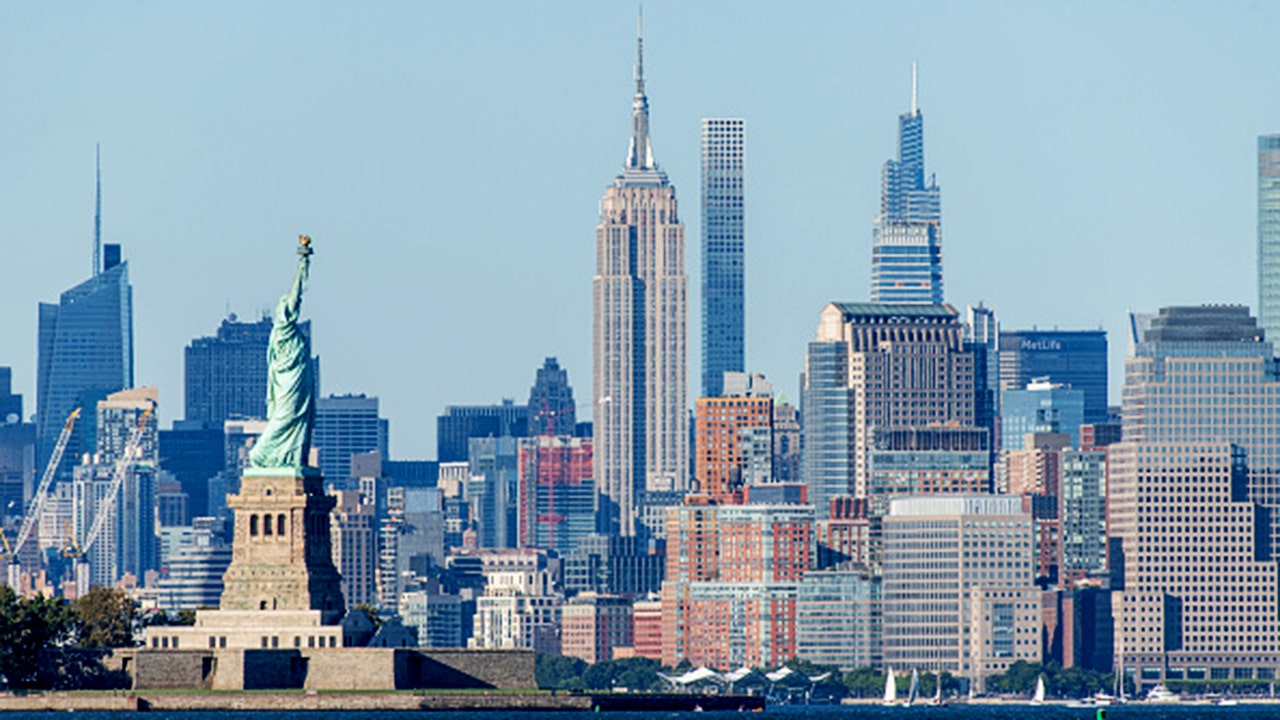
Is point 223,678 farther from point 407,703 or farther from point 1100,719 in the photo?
point 1100,719

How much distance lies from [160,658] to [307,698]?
7419 mm

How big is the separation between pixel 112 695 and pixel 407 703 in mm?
14054

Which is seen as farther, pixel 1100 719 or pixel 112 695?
pixel 112 695

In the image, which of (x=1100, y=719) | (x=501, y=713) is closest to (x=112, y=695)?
(x=501, y=713)

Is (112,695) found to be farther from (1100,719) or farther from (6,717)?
(1100,719)

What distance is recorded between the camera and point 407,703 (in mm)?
198625

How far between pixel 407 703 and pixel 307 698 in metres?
4.87

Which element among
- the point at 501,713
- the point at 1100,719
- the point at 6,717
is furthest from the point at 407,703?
the point at 1100,719

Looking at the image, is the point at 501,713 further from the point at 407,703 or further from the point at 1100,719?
the point at 1100,719

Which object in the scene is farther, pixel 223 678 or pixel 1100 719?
pixel 223 678

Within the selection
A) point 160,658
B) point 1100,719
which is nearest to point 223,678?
point 160,658

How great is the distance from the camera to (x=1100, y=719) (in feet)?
553

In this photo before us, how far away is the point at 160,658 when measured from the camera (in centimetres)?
19838

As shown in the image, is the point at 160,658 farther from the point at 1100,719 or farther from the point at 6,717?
the point at 1100,719
